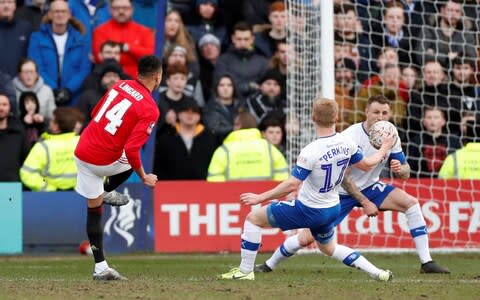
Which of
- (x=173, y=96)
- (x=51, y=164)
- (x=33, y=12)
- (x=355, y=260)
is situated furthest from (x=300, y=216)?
(x=33, y=12)

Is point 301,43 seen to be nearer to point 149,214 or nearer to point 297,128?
point 297,128

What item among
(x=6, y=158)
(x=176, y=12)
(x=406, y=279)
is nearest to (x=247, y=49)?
(x=176, y=12)

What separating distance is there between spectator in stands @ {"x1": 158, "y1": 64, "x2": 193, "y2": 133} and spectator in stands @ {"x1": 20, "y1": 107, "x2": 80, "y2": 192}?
154 centimetres

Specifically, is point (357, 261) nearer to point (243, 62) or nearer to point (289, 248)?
point (289, 248)

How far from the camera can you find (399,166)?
41.0 ft

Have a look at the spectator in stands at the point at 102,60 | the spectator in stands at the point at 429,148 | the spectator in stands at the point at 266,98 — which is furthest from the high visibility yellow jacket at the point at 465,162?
the spectator in stands at the point at 102,60

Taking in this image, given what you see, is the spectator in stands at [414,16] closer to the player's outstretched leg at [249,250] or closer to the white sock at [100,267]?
the player's outstretched leg at [249,250]

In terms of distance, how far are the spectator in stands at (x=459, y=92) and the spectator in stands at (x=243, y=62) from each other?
279 cm

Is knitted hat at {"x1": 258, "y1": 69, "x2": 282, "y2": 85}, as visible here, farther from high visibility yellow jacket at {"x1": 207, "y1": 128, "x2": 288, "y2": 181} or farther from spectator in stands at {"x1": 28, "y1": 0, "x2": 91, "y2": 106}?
spectator in stands at {"x1": 28, "y1": 0, "x2": 91, "y2": 106}

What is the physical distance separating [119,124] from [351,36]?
23.7 ft

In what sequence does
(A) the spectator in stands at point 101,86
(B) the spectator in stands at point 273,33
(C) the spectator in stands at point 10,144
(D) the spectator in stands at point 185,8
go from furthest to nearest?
(D) the spectator in stands at point 185,8
(B) the spectator in stands at point 273,33
(A) the spectator in stands at point 101,86
(C) the spectator in stands at point 10,144

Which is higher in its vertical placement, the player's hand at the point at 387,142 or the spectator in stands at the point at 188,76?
the spectator in stands at the point at 188,76

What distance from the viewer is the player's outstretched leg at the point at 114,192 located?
11805 millimetres

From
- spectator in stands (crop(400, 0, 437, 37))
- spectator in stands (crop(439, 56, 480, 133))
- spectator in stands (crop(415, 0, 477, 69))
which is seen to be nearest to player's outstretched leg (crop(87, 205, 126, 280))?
spectator in stands (crop(439, 56, 480, 133))
